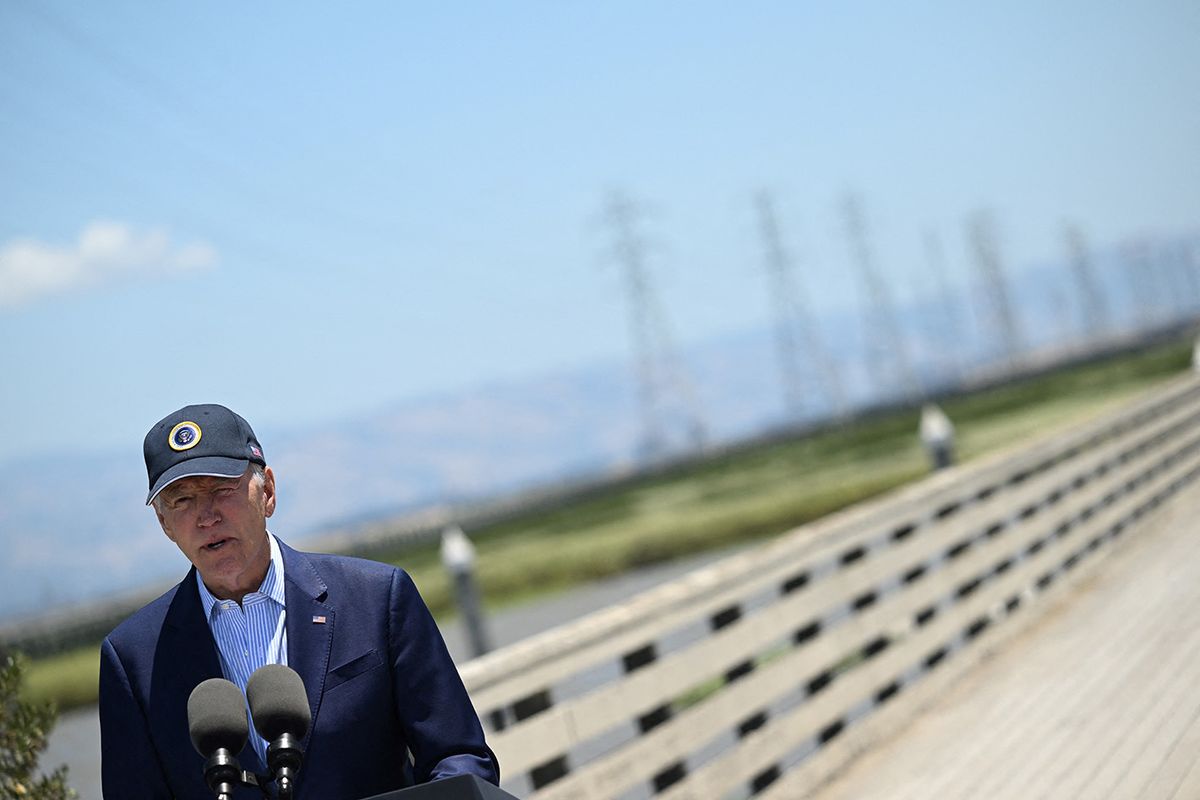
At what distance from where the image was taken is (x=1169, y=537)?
15086 millimetres

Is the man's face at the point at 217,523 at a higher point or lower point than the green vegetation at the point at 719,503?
higher

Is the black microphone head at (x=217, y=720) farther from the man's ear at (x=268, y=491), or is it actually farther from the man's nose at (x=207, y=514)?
the man's ear at (x=268, y=491)

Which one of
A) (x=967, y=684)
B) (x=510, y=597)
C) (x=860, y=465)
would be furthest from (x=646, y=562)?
(x=967, y=684)

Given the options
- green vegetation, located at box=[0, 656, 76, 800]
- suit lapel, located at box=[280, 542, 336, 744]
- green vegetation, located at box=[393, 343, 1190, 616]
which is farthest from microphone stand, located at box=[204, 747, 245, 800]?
green vegetation, located at box=[393, 343, 1190, 616]

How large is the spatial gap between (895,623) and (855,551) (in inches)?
20.3

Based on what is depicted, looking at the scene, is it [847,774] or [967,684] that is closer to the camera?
[847,774]

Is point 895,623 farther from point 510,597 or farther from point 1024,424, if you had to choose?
point 1024,424

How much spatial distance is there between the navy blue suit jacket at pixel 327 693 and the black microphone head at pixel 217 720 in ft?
1.12

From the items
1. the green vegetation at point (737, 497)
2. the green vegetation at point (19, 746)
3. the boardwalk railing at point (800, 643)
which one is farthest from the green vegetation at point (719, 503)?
the green vegetation at point (19, 746)

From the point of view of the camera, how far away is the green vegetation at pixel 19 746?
4.87 meters

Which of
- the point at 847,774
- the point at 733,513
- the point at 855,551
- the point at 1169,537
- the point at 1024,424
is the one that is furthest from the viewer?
the point at 1024,424

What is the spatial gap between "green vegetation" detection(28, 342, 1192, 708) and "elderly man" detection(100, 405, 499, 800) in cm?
818

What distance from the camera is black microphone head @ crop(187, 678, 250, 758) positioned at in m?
2.81

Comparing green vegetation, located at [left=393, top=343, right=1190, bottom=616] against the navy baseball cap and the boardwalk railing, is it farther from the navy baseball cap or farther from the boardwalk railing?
the navy baseball cap
